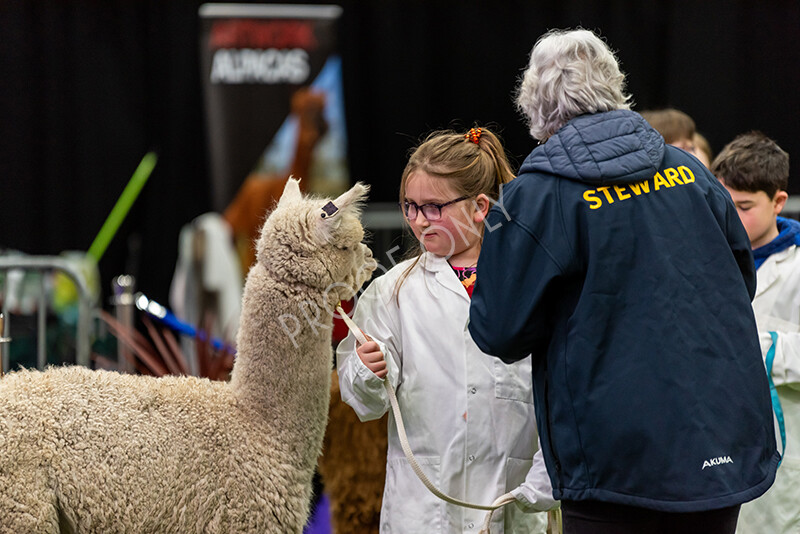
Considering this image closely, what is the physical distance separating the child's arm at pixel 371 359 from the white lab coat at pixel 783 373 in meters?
1.01

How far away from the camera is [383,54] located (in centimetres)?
537

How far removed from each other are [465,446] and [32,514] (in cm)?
90

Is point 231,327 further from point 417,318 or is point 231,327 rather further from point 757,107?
point 757,107

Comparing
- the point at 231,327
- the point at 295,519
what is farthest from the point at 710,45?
the point at 295,519

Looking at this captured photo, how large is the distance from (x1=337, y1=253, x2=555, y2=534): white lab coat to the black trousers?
31 cm

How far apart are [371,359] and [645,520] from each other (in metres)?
0.67

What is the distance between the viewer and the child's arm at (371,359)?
1.95 m

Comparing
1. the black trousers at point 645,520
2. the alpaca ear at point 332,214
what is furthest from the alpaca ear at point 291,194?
the black trousers at point 645,520

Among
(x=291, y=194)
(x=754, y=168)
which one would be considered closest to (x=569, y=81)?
(x=291, y=194)

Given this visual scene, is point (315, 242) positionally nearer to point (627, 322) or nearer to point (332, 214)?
point (332, 214)

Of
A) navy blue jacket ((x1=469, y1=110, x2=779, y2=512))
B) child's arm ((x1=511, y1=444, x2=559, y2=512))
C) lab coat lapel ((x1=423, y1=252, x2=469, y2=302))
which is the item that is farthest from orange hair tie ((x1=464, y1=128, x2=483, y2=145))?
→ child's arm ((x1=511, y1=444, x2=559, y2=512))

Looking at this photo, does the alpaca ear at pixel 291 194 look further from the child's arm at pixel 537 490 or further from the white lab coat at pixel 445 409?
the child's arm at pixel 537 490

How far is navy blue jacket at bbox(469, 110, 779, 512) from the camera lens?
1548mm

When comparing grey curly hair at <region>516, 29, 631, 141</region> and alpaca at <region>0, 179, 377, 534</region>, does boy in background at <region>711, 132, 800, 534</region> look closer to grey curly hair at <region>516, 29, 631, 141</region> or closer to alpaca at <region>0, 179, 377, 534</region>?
grey curly hair at <region>516, 29, 631, 141</region>
